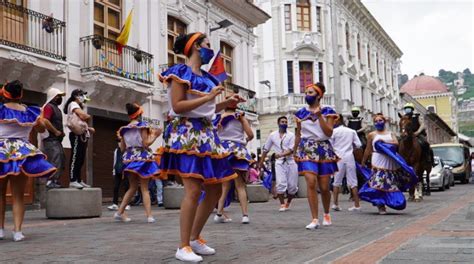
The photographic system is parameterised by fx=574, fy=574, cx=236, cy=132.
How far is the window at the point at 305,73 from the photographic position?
3678 centimetres

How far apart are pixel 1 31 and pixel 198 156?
400 inches

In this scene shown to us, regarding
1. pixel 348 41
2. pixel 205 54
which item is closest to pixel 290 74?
pixel 348 41

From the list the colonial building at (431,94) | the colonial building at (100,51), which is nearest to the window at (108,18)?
the colonial building at (100,51)

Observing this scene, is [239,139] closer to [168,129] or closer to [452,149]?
[168,129]

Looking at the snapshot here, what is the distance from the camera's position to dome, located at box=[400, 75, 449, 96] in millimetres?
90706

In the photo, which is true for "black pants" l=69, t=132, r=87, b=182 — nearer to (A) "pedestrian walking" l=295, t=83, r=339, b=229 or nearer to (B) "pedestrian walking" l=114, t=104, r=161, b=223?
(B) "pedestrian walking" l=114, t=104, r=161, b=223

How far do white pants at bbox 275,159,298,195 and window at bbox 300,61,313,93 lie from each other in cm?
2525

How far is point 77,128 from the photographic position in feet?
30.6

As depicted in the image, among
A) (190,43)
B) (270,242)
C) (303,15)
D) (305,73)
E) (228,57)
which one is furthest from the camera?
(303,15)

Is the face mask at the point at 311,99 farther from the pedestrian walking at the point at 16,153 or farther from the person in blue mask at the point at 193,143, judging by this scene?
the pedestrian walking at the point at 16,153

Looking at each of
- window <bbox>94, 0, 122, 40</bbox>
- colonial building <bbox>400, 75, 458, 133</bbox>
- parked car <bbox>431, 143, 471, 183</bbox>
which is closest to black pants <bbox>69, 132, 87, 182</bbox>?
window <bbox>94, 0, 122, 40</bbox>

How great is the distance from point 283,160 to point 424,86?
8501 centimetres

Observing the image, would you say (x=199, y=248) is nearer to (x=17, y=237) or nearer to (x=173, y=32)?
(x=17, y=237)

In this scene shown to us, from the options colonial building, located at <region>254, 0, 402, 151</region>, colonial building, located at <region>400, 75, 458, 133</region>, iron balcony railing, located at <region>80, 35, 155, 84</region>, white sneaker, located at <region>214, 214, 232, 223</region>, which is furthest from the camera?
colonial building, located at <region>400, 75, 458, 133</region>
